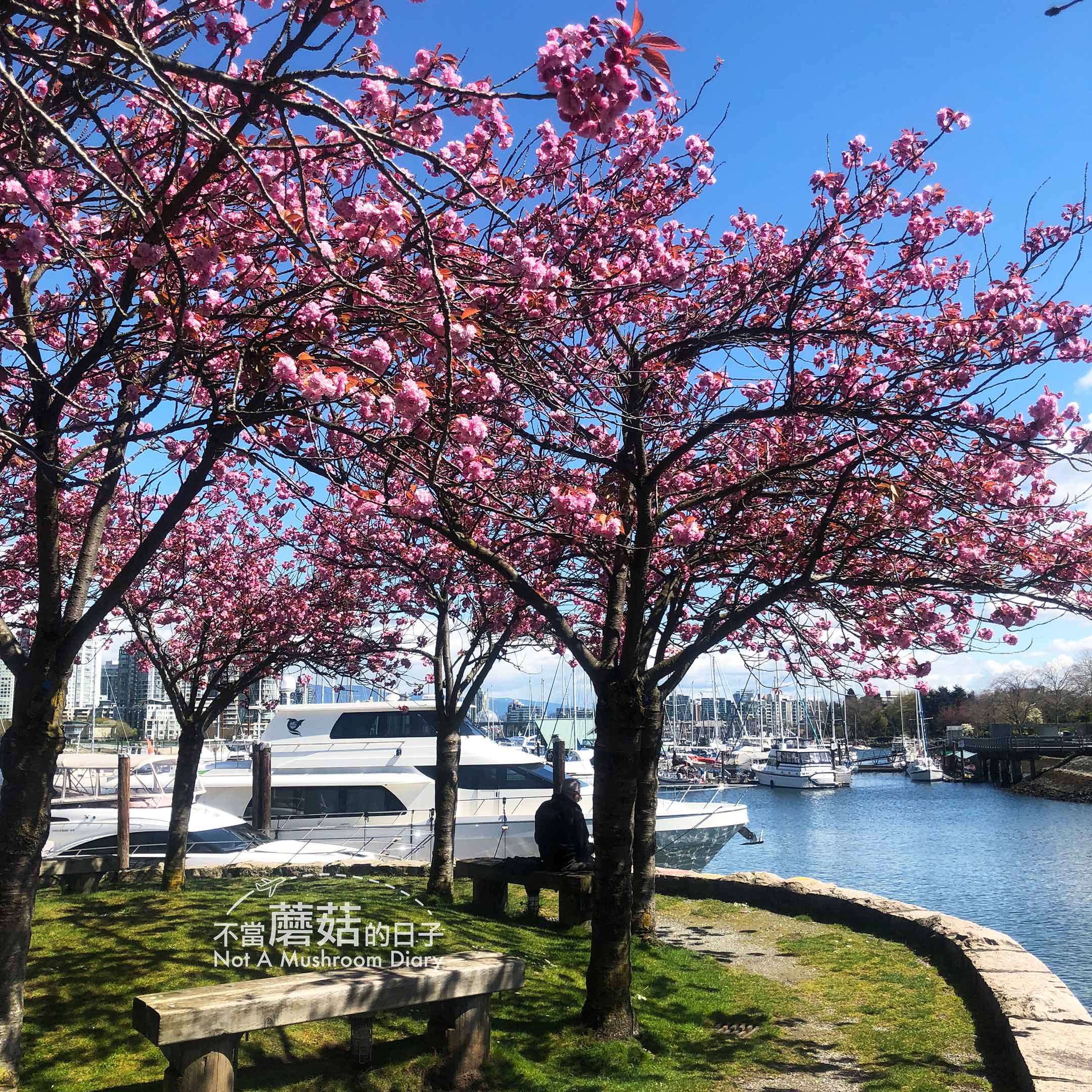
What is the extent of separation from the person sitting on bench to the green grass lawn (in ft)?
2.19

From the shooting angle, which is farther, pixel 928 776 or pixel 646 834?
pixel 928 776

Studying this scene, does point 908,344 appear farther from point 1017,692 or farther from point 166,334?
point 1017,692

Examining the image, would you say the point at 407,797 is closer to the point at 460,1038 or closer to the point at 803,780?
the point at 460,1038

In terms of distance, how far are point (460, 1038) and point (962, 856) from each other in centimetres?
2665

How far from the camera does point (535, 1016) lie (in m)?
6.57

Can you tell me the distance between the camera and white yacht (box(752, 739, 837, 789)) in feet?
206

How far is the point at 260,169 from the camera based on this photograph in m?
5.41

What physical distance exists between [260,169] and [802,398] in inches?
176

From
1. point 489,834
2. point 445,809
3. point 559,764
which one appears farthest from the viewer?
point 559,764

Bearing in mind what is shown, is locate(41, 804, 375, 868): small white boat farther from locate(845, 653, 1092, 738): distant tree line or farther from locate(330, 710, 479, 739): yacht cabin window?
locate(845, 653, 1092, 738): distant tree line

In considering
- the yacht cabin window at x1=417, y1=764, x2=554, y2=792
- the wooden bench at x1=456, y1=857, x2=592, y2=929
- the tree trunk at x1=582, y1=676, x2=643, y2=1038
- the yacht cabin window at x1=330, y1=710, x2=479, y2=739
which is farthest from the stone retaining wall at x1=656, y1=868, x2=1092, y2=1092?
the yacht cabin window at x1=330, y1=710, x2=479, y2=739

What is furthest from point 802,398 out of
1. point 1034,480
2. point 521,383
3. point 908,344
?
point 521,383

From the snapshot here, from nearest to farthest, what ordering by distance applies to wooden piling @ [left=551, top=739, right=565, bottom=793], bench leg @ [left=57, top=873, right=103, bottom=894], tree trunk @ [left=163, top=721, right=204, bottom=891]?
tree trunk @ [left=163, top=721, right=204, bottom=891] < bench leg @ [left=57, top=873, right=103, bottom=894] < wooden piling @ [left=551, top=739, right=565, bottom=793]

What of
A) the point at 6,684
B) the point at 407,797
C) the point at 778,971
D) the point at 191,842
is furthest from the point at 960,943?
the point at 6,684
